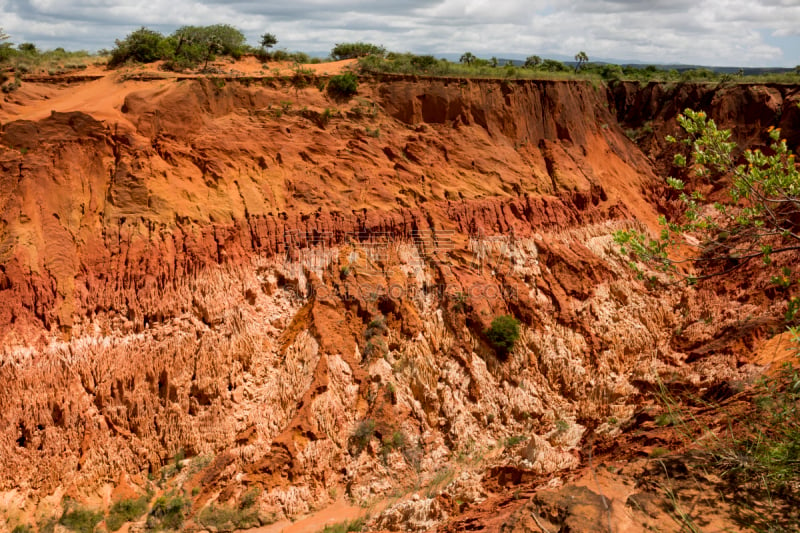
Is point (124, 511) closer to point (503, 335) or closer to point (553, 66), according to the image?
point (503, 335)

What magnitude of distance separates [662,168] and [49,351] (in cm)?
2956

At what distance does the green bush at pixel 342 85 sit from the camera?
22.4m

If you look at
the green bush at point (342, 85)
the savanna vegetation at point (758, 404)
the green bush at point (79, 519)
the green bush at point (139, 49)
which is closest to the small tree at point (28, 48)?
the green bush at point (139, 49)

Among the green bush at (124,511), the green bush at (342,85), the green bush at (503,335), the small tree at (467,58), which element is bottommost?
the green bush at (124,511)

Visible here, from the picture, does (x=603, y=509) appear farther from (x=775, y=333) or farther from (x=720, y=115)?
(x=720, y=115)

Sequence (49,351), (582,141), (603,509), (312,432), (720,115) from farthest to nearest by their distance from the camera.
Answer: (720,115) < (582,141) < (312,432) < (49,351) < (603,509)

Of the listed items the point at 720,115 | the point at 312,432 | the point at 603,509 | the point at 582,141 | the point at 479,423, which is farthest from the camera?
the point at 720,115

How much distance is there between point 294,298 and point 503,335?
23.2 ft

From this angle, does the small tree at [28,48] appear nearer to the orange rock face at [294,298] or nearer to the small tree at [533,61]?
the orange rock face at [294,298]

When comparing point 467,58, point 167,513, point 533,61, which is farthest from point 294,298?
point 533,61

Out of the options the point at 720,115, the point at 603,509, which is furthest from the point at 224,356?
the point at 720,115

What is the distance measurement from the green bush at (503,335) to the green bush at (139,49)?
1604cm

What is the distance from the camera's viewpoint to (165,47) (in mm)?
21969

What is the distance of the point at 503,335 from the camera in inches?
758
